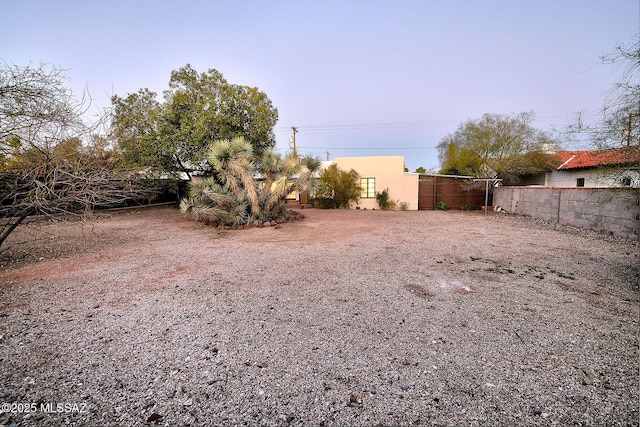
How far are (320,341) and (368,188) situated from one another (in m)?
14.6

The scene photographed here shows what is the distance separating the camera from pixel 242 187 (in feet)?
32.3

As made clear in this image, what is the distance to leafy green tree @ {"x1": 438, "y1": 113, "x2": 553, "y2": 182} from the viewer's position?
14133 millimetres

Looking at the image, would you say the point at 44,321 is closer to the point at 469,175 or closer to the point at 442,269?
the point at 442,269

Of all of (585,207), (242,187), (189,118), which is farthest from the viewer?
(189,118)

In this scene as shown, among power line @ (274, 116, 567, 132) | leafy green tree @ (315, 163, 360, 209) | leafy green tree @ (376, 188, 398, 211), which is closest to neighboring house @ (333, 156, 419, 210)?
leafy green tree @ (376, 188, 398, 211)

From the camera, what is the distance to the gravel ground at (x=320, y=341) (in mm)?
1725

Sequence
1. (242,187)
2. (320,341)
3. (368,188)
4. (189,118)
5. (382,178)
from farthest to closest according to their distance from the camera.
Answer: (368,188), (382,178), (189,118), (242,187), (320,341)

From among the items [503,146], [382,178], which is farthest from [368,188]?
[503,146]

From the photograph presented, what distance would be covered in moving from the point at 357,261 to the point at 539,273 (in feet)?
9.57

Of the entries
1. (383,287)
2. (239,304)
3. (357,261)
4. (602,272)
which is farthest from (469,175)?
(239,304)

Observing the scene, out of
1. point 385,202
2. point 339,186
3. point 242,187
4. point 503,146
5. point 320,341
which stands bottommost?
point 320,341

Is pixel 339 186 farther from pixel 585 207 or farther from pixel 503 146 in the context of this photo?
pixel 585 207

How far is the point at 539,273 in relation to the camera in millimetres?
4430

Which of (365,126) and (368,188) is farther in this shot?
(365,126)
